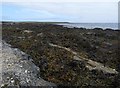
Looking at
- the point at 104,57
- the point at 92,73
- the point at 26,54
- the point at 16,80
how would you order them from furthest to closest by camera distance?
the point at 104,57, the point at 26,54, the point at 92,73, the point at 16,80

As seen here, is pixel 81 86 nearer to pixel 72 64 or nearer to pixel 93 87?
pixel 93 87

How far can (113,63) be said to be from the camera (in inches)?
1103

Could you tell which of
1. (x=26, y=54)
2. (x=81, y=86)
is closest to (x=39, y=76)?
(x=81, y=86)

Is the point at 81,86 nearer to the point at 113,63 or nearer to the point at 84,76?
the point at 84,76

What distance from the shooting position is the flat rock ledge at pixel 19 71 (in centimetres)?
1978

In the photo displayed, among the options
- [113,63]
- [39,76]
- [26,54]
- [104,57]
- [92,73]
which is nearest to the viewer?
[39,76]

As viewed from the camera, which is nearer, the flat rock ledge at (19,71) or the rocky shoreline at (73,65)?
the flat rock ledge at (19,71)

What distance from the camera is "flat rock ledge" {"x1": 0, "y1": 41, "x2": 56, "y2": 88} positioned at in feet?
64.9

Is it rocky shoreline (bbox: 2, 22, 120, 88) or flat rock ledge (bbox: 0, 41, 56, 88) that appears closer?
flat rock ledge (bbox: 0, 41, 56, 88)

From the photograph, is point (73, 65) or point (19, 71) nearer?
point (19, 71)

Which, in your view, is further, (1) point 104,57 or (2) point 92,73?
(1) point 104,57

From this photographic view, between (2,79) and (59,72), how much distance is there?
4788mm

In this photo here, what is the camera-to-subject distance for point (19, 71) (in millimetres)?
21250

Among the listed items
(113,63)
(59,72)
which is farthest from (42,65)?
(113,63)
